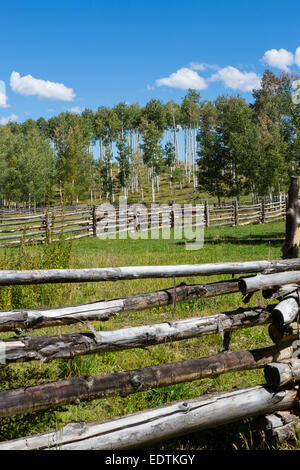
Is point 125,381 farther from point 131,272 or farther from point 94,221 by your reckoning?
point 94,221

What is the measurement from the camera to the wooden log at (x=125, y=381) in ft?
7.54

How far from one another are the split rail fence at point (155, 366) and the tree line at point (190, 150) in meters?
22.4

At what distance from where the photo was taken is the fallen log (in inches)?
98.0

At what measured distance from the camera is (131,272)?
110 inches

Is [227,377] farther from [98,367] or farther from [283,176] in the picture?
[283,176]

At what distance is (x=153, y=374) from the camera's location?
8.66 feet

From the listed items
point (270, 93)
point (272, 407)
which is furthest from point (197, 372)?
point (270, 93)

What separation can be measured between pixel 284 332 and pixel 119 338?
1.21m

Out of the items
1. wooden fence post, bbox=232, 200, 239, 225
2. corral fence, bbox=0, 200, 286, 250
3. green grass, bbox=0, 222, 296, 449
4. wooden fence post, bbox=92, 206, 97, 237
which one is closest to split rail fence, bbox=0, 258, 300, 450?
green grass, bbox=0, 222, 296, 449

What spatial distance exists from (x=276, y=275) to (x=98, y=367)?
207 cm

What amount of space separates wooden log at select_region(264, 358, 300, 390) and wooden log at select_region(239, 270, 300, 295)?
56 cm

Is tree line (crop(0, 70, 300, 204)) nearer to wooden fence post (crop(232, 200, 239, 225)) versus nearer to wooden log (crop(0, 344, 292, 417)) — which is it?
wooden fence post (crop(232, 200, 239, 225))

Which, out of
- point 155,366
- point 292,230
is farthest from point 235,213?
point 155,366

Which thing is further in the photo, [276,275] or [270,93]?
[270,93]
